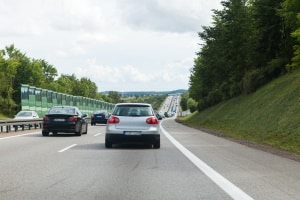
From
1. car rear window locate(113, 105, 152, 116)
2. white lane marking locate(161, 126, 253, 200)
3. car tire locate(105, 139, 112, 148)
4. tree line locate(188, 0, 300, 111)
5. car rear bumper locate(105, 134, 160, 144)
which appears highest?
tree line locate(188, 0, 300, 111)

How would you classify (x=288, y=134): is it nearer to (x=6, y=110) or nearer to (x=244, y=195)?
(x=244, y=195)

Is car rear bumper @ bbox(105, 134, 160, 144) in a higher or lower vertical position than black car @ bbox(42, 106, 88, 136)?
lower

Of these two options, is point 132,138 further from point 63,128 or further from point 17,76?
point 17,76

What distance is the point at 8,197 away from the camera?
6094 millimetres

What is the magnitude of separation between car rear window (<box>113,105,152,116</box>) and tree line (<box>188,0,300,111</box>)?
16118 millimetres

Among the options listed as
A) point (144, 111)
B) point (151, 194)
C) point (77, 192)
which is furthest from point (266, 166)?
point (144, 111)

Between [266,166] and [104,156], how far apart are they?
4278 mm

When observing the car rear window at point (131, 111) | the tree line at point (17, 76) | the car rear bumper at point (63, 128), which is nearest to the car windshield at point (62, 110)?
the car rear bumper at point (63, 128)

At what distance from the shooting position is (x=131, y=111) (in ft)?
47.9

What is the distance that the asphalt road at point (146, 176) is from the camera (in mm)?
6418

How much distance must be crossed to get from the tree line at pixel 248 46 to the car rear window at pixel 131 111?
16118 mm

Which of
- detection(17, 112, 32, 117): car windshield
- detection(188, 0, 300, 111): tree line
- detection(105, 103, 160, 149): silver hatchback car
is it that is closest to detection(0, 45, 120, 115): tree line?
detection(188, 0, 300, 111): tree line

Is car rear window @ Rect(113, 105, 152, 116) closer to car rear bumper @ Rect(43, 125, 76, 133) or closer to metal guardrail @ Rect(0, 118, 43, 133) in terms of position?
car rear bumper @ Rect(43, 125, 76, 133)

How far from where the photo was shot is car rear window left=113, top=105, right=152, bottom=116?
14578 mm
